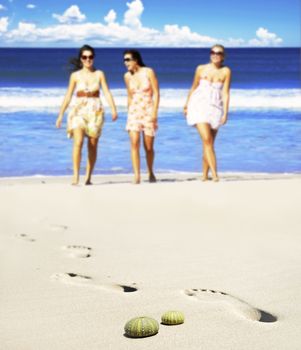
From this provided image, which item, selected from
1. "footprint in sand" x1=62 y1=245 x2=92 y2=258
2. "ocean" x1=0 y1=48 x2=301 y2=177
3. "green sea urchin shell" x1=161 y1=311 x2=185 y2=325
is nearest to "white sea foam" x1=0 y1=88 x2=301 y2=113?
"ocean" x1=0 y1=48 x2=301 y2=177

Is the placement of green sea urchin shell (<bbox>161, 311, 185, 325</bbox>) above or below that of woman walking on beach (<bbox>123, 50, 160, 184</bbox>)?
below

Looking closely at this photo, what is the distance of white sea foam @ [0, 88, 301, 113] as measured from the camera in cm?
2189

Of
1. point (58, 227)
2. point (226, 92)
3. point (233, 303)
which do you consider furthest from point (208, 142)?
point (233, 303)

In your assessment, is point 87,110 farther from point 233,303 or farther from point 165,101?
point 165,101

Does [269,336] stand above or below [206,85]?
below

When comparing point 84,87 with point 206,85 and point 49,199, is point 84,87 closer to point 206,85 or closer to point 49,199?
point 206,85

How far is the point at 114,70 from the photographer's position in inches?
2088

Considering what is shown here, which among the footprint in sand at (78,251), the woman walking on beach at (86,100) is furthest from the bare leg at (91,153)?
the footprint in sand at (78,251)

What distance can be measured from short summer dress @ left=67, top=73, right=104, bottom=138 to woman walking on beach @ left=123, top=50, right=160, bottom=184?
0.37 metres

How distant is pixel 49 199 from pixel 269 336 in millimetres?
3723

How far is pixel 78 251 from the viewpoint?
465 centimetres

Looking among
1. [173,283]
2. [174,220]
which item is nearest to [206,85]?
[174,220]

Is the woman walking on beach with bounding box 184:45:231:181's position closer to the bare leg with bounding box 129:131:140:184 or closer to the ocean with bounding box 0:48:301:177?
the bare leg with bounding box 129:131:140:184

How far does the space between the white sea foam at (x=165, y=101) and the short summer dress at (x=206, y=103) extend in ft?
41.5
